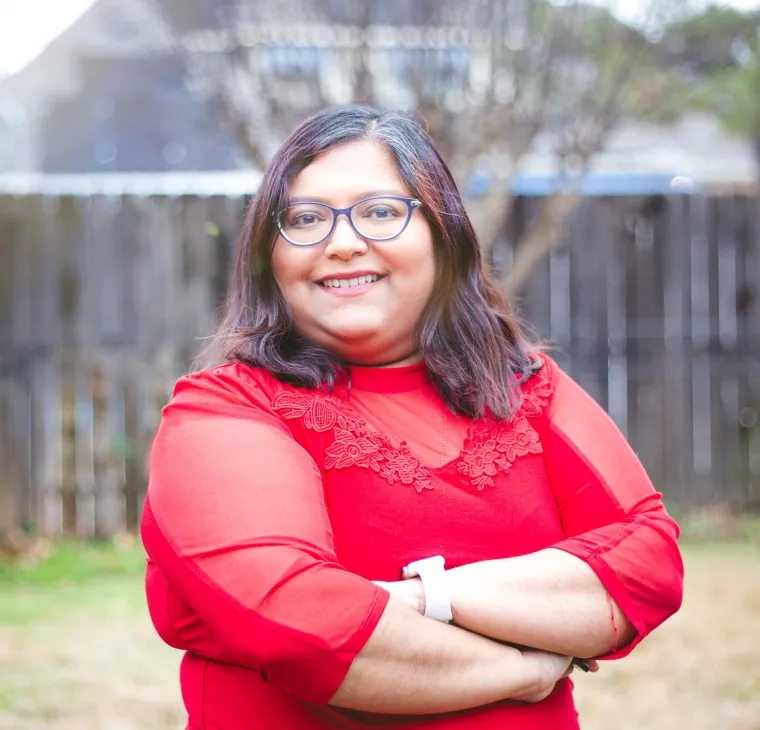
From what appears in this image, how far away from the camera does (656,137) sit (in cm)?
1659

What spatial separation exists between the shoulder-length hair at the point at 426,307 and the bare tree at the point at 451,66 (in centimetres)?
337

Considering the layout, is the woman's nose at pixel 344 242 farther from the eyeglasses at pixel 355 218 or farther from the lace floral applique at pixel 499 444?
the lace floral applique at pixel 499 444

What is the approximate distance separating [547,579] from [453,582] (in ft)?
0.56

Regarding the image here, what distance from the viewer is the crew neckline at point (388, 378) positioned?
177cm

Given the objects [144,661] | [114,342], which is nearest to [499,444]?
[144,661]

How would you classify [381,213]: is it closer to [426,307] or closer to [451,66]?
[426,307]

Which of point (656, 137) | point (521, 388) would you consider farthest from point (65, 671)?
point (656, 137)

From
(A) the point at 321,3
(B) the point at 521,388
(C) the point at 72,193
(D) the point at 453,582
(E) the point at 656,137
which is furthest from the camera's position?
(E) the point at 656,137

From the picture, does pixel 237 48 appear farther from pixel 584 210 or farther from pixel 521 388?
pixel 521 388

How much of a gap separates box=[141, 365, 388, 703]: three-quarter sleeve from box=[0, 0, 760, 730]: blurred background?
2466 mm

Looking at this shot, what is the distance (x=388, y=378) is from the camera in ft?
5.86

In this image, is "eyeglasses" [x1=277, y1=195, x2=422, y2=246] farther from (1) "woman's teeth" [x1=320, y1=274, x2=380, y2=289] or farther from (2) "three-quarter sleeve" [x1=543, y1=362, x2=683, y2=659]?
(2) "three-quarter sleeve" [x1=543, y1=362, x2=683, y2=659]

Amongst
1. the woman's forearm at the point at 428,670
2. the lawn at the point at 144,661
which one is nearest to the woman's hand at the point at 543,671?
the woman's forearm at the point at 428,670

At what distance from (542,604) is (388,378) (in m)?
0.50
